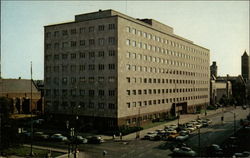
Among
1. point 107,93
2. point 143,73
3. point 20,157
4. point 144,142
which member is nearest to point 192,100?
point 143,73

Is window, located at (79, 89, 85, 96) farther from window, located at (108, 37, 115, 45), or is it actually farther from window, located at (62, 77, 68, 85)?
window, located at (108, 37, 115, 45)

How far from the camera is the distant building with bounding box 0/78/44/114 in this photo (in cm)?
8731

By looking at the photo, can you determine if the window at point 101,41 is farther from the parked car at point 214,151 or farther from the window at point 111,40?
the parked car at point 214,151

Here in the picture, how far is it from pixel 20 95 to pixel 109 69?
43472 millimetres

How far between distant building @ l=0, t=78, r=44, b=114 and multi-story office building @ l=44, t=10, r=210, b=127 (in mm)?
17285

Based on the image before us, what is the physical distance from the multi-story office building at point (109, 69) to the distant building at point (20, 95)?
1729 cm

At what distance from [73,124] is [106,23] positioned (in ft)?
90.7

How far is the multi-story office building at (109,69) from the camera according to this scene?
6331cm

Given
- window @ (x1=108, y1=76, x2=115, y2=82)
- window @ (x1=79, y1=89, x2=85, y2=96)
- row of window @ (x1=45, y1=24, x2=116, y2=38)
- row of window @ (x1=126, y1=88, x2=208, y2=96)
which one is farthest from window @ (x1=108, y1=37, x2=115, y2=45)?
window @ (x1=79, y1=89, x2=85, y2=96)

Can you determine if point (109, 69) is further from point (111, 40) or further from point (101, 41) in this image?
point (101, 41)

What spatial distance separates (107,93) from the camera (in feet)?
209

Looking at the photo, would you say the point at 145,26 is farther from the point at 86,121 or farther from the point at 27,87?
the point at 27,87

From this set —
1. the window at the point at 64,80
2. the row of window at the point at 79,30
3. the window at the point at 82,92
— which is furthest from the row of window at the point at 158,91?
the window at the point at 64,80

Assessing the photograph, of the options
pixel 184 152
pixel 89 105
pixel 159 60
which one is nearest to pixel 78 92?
pixel 89 105
